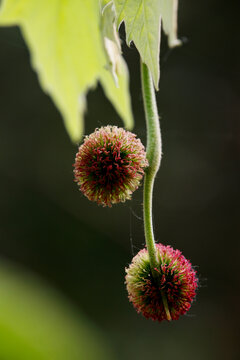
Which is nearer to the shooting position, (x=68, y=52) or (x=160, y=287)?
(x=160, y=287)

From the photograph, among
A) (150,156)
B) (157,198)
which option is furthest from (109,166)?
(157,198)

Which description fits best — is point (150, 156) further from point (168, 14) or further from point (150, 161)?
point (168, 14)

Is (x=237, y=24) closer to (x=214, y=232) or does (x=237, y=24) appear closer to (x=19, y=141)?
(x=214, y=232)

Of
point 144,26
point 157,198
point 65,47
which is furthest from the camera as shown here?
point 157,198

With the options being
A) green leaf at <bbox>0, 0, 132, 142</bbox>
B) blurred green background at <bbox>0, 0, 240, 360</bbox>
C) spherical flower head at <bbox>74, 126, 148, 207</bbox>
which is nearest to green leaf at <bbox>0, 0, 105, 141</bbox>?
green leaf at <bbox>0, 0, 132, 142</bbox>

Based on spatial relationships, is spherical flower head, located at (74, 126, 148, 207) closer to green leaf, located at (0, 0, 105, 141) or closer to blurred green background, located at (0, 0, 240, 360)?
green leaf, located at (0, 0, 105, 141)

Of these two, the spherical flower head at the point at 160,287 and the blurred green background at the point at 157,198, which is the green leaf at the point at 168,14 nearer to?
the spherical flower head at the point at 160,287

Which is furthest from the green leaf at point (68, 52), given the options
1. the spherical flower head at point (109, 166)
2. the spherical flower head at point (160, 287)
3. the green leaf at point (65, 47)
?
the spherical flower head at point (160, 287)

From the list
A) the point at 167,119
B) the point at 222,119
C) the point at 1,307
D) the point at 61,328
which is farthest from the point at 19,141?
the point at 1,307
